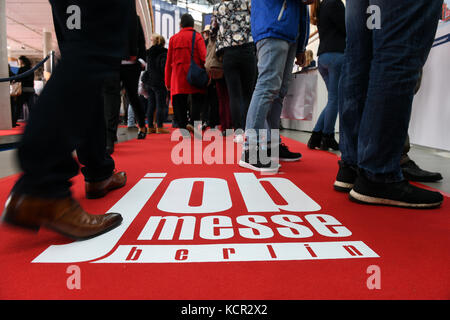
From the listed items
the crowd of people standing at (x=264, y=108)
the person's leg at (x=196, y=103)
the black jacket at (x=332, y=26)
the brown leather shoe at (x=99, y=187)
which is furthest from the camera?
the person's leg at (x=196, y=103)

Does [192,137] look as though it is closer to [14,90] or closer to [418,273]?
[418,273]

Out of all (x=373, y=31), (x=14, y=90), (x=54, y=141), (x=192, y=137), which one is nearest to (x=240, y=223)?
(x=54, y=141)

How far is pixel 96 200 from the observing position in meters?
1.20

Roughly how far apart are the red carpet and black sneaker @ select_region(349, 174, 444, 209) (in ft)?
0.11

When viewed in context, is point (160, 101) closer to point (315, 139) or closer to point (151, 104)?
point (151, 104)

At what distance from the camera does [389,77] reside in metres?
1.06

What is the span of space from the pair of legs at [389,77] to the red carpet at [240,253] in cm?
12

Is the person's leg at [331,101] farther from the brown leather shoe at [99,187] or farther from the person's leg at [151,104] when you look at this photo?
the person's leg at [151,104]

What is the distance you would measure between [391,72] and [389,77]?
0.02m

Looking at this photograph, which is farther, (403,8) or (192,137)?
(192,137)

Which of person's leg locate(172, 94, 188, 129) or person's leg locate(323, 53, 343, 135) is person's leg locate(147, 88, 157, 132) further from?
person's leg locate(323, 53, 343, 135)

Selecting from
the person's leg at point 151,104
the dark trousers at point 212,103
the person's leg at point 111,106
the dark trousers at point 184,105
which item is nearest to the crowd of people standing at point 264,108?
the person's leg at point 111,106

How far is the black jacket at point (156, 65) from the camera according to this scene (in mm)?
4109
